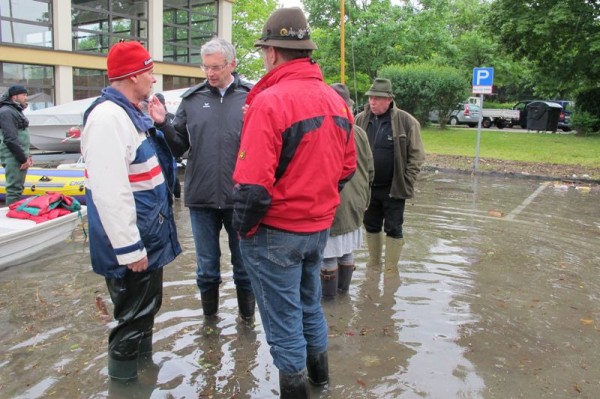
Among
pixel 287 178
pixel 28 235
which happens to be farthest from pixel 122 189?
pixel 28 235

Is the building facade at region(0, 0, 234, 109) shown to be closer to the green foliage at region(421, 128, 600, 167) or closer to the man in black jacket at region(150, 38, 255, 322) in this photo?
the green foliage at region(421, 128, 600, 167)

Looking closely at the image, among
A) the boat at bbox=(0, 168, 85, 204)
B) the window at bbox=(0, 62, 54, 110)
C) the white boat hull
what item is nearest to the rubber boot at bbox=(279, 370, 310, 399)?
the boat at bbox=(0, 168, 85, 204)

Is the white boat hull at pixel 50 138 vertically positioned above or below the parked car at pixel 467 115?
below

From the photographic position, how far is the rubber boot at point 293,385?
3.04m

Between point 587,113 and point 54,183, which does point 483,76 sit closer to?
point 54,183

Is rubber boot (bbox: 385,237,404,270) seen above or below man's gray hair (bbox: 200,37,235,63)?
below

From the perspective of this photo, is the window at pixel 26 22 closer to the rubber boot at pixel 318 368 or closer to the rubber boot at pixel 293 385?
the rubber boot at pixel 318 368

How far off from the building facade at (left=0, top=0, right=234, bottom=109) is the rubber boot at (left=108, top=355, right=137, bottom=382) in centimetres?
1840

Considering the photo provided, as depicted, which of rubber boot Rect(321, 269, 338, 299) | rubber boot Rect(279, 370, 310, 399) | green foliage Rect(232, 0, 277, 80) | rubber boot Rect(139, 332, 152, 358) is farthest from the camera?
green foliage Rect(232, 0, 277, 80)

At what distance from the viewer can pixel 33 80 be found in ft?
67.6

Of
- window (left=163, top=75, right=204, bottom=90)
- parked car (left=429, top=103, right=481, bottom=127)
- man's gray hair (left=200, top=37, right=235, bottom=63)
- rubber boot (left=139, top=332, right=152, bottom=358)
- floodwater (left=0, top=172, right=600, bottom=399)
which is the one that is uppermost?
window (left=163, top=75, right=204, bottom=90)

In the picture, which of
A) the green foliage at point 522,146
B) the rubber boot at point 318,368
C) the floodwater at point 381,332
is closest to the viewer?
the rubber boot at point 318,368

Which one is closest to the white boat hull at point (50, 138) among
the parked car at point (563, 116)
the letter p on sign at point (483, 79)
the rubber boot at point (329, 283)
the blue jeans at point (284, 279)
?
the letter p on sign at point (483, 79)

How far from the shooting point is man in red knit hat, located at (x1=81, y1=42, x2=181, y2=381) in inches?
117
